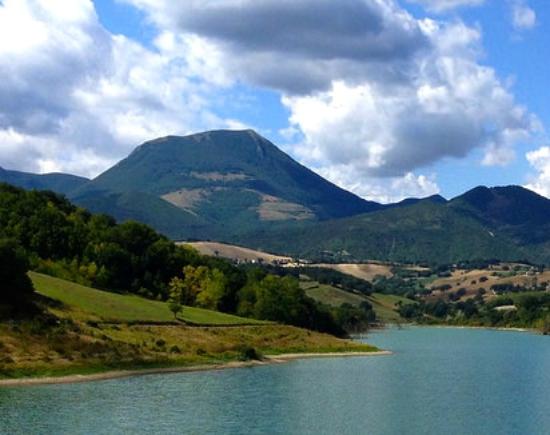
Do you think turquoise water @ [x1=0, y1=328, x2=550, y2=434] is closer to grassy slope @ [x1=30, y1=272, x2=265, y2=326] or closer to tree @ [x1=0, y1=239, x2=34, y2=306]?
tree @ [x1=0, y1=239, x2=34, y2=306]

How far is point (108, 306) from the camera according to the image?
12875cm

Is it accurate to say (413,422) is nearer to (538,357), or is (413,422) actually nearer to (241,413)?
(241,413)

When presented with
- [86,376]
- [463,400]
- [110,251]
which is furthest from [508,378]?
[110,251]

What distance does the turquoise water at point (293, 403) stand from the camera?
65938 mm

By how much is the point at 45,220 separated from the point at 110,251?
13.4 meters

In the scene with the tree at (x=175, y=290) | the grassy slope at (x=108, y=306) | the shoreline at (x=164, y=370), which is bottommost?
the shoreline at (x=164, y=370)

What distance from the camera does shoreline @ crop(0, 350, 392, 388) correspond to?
8788 centimetres

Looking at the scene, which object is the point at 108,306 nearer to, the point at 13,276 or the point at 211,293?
the point at 13,276


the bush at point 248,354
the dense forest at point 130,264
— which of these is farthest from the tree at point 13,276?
the dense forest at point 130,264

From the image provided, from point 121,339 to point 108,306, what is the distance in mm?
18390

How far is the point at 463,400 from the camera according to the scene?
280 ft

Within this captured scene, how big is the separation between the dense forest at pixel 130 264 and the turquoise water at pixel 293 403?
54957 millimetres

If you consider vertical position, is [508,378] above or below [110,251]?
below

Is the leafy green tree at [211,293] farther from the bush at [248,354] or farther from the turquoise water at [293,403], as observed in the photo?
the turquoise water at [293,403]
